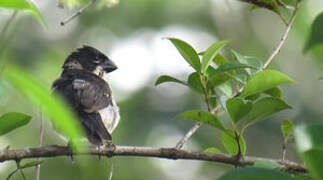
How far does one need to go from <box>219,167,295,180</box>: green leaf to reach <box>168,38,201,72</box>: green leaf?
1042mm

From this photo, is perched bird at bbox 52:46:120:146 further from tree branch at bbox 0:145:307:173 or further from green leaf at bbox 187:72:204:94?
green leaf at bbox 187:72:204:94

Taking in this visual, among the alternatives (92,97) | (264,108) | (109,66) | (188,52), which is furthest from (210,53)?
(109,66)

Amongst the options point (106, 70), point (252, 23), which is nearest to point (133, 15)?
point (252, 23)

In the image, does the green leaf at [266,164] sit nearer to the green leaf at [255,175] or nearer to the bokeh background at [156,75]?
the green leaf at [255,175]

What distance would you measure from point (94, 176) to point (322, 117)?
453 centimetres

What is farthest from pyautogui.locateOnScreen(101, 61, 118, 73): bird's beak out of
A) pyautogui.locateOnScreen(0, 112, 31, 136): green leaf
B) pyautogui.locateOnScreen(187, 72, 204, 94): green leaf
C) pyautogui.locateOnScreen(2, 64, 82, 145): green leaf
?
pyautogui.locateOnScreen(2, 64, 82, 145): green leaf

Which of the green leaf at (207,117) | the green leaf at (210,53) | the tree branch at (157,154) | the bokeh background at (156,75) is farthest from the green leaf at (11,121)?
the bokeh background at (156,75)

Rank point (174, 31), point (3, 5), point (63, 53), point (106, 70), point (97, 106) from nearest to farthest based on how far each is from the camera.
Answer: point (3, 5), point (97, 106), point (106, 70), point (63, 53), point (174, 31)

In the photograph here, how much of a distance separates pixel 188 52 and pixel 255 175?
3.58ft

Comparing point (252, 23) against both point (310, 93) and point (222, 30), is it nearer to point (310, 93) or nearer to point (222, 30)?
point (310, 93)

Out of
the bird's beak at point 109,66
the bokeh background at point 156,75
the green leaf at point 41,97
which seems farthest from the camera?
the bokeh background at point 156,75

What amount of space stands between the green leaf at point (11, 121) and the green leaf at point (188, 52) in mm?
661

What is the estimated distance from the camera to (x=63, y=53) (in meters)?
11.5

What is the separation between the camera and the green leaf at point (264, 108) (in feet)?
6.67
